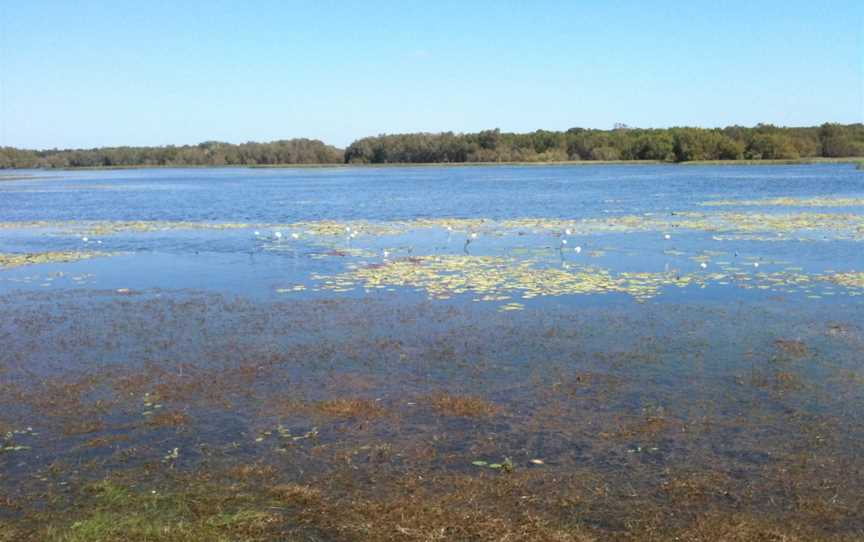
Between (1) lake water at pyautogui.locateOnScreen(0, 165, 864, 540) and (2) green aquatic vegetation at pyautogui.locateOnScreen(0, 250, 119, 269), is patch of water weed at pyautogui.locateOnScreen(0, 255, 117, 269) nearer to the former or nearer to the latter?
(2) green aquatic vegetation at pyautogui.locateOnScreen(0, 250, 119, 269)

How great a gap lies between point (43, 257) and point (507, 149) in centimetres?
11518

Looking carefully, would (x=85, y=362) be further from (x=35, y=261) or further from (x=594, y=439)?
(x=35, y=261)

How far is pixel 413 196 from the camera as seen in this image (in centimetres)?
4797

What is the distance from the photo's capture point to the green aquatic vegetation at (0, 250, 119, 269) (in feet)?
66.8

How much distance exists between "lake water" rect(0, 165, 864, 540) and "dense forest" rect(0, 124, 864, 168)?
3639 inches

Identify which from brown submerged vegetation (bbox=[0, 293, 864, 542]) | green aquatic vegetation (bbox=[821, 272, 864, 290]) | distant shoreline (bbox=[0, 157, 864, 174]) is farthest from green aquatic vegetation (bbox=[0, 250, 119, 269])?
distant shoreline (bbox=[0, 157, 864, 174])

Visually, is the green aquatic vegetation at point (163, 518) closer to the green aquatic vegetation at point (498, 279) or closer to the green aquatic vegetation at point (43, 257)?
the green aquatic vegetation at point (498, 279)

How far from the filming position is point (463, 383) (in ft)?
30.7

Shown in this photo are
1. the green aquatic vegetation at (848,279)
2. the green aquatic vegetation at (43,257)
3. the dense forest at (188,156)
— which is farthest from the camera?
the dense forest at (188,156)

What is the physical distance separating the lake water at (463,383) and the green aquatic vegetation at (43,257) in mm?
193

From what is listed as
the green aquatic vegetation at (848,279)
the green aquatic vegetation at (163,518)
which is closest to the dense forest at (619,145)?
the green aquatic vegetation at (848,279)

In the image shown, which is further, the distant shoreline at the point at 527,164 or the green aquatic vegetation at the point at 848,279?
Answer: the distant shoreline at the point at 527,164

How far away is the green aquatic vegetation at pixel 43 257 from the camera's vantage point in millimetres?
20359

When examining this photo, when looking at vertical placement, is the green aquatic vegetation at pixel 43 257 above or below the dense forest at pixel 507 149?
below
